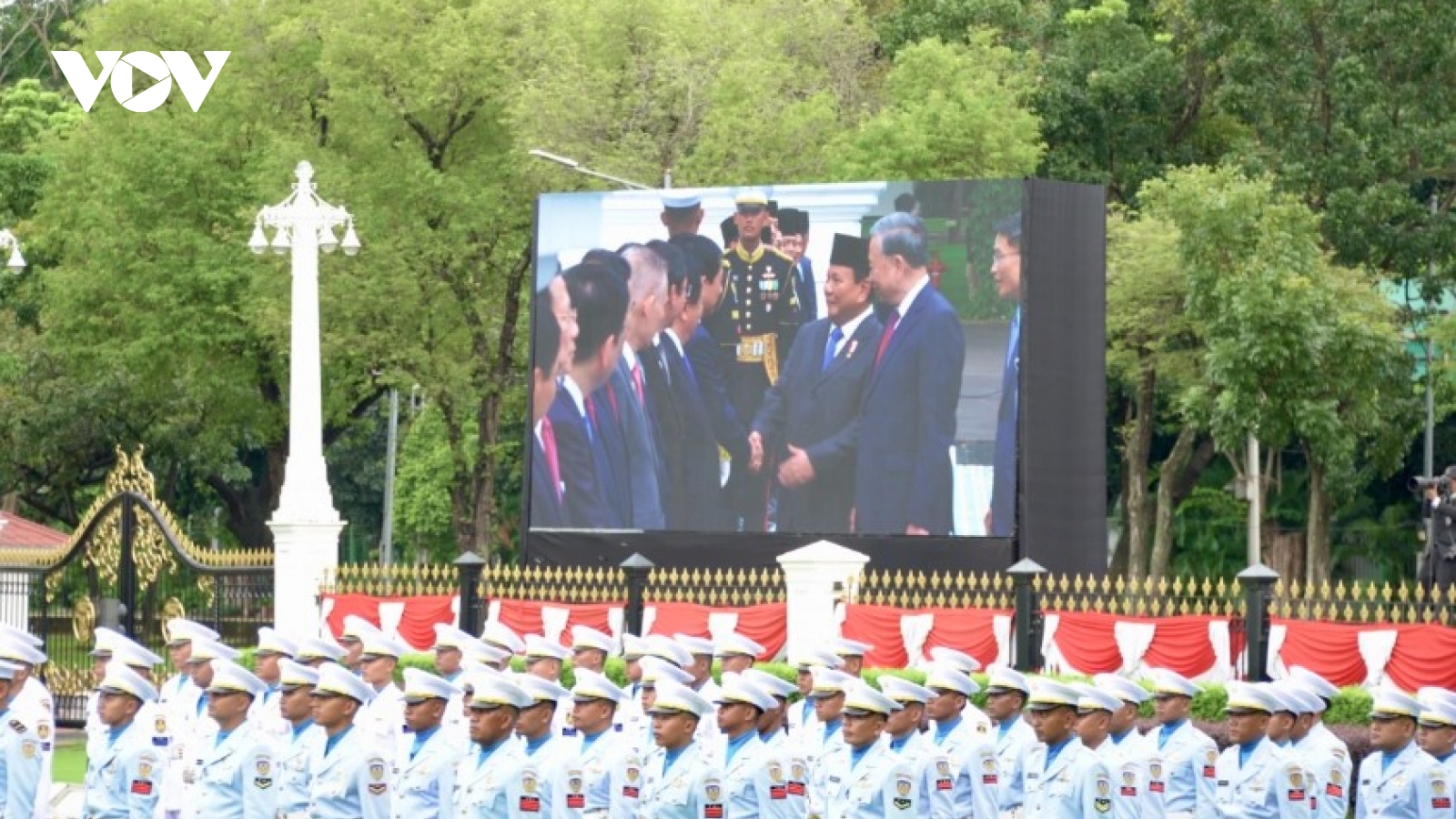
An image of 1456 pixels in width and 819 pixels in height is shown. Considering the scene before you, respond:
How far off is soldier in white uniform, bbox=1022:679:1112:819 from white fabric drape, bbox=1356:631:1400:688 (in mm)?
6959

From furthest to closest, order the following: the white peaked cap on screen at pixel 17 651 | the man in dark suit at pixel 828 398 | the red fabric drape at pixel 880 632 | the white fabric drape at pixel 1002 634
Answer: the man in dark suit at pixel 828 398, the red fabric drape at pixel 880 632, the white fabric drape at pixel 1002 634, the white peaked cap on screen at pixel 17 651

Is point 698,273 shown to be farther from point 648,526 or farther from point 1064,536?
point 1064,536

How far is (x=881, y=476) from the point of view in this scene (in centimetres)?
2905

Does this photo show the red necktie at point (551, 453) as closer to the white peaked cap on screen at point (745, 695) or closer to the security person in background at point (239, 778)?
the security person in background at point (239, 778)

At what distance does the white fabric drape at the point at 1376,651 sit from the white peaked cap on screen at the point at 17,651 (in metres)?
9.75

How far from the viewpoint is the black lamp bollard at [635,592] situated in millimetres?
24578

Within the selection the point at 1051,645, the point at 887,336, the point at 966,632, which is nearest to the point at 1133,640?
the point at 1051,645

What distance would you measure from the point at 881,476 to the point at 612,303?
3.66 metres

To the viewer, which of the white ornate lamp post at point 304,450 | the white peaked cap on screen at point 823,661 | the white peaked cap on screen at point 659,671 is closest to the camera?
the white peaked cap on screen at point 659,671

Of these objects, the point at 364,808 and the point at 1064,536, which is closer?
the point at 364,808

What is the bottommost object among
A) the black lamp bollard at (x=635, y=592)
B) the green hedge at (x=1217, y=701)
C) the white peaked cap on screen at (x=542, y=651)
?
the green hedge at (x=1217, y=701)


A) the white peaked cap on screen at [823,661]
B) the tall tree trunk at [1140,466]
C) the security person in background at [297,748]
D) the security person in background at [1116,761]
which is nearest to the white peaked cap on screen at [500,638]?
the white peaked cap on screen at [823,661]

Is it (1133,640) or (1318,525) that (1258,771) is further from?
(1318,525)

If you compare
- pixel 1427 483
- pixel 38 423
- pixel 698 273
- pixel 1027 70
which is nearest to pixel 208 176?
pixel 38 423
